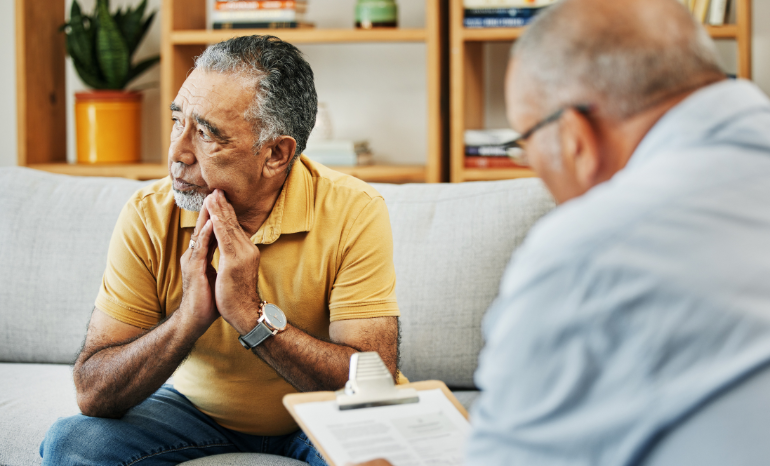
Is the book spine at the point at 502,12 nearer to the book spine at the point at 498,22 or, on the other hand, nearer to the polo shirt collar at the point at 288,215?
the book spine at the point at 498,22

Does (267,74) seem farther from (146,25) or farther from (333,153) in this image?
(146,25)

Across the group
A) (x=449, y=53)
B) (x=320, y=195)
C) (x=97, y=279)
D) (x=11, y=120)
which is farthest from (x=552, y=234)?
(x=11, y=120)

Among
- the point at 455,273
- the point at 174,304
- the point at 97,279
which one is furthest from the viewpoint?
the point at 97,279

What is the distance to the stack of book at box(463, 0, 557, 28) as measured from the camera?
7.45 feet

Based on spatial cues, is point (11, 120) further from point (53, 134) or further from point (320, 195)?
point (320, 195)

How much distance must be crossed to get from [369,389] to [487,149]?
1.47 metres

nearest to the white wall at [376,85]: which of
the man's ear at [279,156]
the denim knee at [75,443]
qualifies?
the man's ear at [279,156]

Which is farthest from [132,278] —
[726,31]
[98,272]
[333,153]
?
[726,31]

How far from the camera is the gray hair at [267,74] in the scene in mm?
1342

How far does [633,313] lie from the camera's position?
553 mm

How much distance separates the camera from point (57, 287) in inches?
73.8

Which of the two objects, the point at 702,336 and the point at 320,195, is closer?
the point at 702,336

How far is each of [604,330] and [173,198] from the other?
1.05 metres

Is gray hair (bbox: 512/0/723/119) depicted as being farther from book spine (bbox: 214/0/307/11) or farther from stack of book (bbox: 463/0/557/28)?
book spine (bbox: 214/0/307/11)
